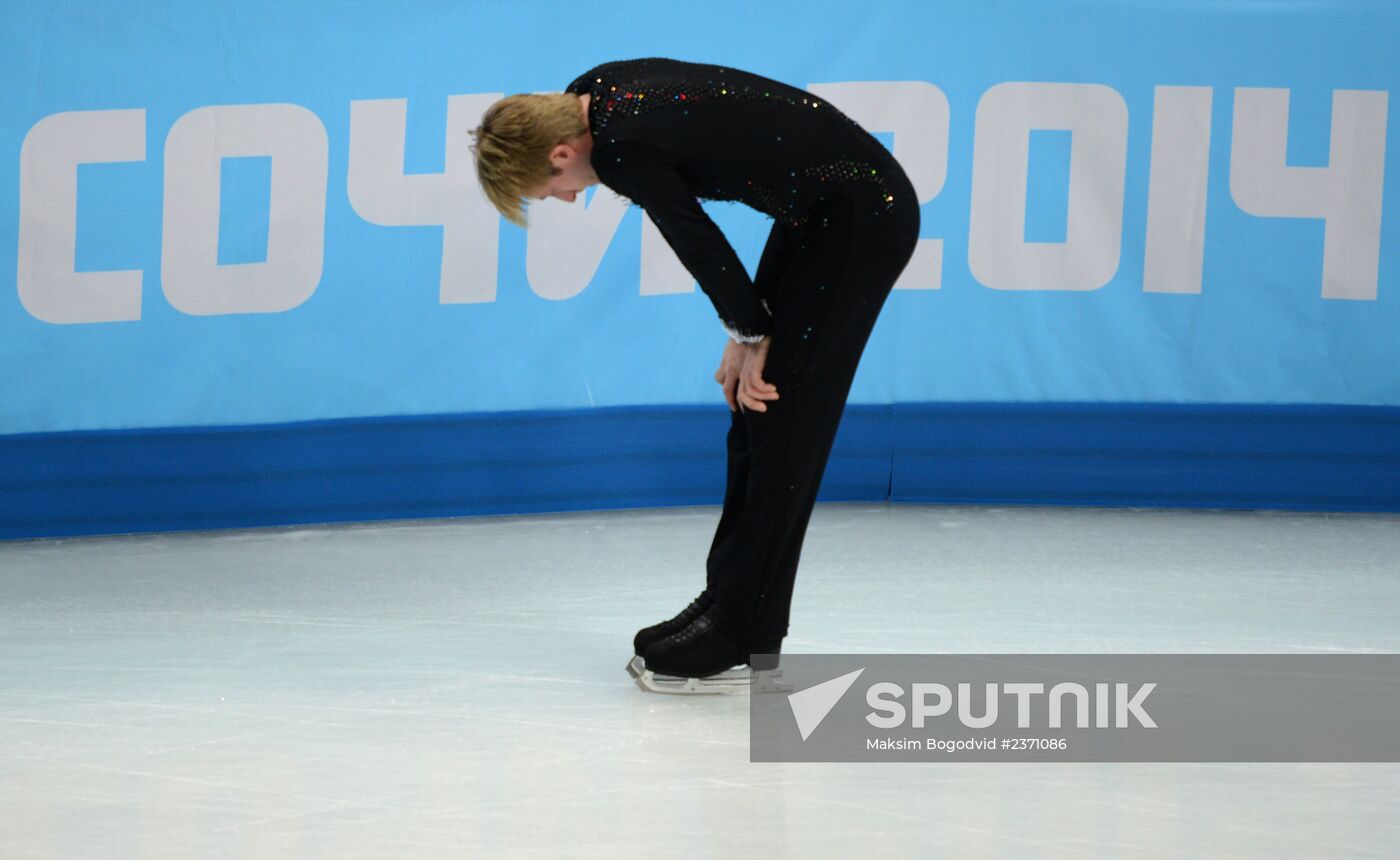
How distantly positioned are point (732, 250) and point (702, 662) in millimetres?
668

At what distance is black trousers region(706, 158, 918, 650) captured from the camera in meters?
2.59

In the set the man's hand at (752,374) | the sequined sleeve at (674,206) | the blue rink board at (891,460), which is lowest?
the blue rink board at (891,460)

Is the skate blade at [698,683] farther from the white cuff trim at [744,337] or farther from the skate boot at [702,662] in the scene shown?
the white cuff trim at [744,337]

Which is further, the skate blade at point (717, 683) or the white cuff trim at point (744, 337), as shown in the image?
the skate blade at point (717, 683)

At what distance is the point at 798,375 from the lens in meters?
2.61

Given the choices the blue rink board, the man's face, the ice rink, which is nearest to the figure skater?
the man's face

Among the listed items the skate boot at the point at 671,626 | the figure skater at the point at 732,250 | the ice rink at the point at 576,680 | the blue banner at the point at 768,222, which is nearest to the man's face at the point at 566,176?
the figure skater at the point at 732,250

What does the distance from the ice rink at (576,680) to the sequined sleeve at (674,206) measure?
0.67m

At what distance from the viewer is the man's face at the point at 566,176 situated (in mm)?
2492

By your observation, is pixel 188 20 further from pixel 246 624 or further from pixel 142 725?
pixel 142 725

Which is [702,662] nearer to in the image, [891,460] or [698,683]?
[698,683]

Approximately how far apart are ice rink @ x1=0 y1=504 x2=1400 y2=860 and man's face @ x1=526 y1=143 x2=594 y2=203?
789 millimetres

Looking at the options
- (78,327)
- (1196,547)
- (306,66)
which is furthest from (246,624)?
(1196,547)

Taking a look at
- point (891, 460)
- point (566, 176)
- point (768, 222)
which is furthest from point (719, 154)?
point (891, 460)
